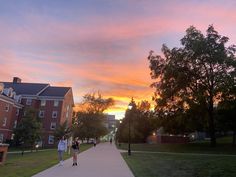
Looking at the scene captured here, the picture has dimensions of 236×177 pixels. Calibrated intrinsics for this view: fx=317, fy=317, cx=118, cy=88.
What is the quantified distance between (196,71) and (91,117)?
49194mm

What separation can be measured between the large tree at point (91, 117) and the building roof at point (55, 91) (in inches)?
484

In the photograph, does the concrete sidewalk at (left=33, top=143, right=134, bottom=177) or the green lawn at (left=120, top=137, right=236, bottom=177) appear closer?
the concrete sidewalk at (left=33, top=143, right=134, bottom=177)

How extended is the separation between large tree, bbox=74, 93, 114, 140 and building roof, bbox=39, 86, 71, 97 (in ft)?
40.3

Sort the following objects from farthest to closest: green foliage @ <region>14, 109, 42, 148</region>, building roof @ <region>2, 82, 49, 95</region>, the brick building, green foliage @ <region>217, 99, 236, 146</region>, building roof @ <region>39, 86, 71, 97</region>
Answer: building roof @ <region>2, 82, 49, 95</region>
building roof @ <region>39, 86, 71, 97</region>
the brick building
green foliage @ <region>217, 99, 236, 146</region>
green foliage @ <region>14, 109, 42, 148</region>

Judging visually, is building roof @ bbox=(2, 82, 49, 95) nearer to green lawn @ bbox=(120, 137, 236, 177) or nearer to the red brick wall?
the red brick wall

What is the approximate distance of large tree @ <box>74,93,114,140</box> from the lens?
85188 mm

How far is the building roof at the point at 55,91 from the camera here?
227 feet

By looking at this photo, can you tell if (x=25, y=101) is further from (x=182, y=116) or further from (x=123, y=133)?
(x=182, y=116)

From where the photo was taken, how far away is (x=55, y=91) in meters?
70.6

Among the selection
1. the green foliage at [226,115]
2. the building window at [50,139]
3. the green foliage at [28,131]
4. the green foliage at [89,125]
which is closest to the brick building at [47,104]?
the building window at [50,139]

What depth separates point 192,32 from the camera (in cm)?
4272

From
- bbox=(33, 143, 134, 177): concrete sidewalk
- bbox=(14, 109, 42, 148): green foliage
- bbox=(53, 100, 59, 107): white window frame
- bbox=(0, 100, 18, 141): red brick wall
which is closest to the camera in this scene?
bbox=(33, 143, 134, 177): concrete sidewalk

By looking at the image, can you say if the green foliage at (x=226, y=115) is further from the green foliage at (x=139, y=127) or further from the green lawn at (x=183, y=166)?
the green foliage at (x=139, y=127)

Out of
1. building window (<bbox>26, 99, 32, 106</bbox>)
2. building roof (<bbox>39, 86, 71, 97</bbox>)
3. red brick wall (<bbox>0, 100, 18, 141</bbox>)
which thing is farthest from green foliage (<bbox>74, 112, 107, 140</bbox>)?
red brick wall (<bbox>0, 100, 18, 141</bbox>)
